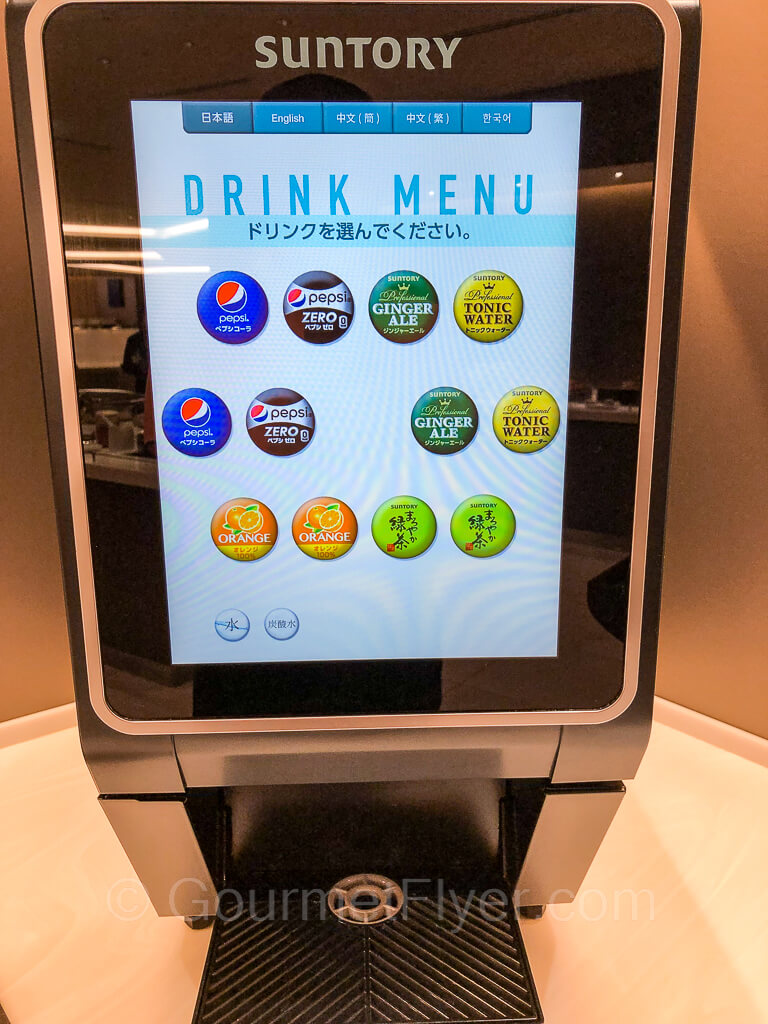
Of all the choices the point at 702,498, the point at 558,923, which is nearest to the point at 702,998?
the point at 558,923

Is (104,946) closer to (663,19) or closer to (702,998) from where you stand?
(702,998)

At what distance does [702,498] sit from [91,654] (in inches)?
25.4

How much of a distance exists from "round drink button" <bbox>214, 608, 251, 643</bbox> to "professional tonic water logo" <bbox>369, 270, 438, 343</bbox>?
19cm

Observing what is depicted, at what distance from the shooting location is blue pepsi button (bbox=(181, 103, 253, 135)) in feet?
1.29

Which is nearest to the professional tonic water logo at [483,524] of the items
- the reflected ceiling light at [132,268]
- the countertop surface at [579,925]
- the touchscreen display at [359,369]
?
the touchscreen display at [359,369]

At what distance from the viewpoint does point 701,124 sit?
730 mm

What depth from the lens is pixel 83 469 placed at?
1.42ft

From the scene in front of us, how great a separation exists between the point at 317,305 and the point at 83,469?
17 cm

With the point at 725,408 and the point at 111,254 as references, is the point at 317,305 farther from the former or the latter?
the point at 725,408

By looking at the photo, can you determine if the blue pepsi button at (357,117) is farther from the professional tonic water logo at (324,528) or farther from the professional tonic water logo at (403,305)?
the professional tonic water logo at (324,528)

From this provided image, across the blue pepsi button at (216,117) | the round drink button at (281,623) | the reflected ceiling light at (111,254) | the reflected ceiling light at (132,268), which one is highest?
the blue pepsi button at (216,117)

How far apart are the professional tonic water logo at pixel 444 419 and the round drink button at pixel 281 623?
0.13 m

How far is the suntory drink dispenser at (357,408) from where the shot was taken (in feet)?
1.31

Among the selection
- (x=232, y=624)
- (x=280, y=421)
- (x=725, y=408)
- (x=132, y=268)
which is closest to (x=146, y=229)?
(x=132, y=268)
